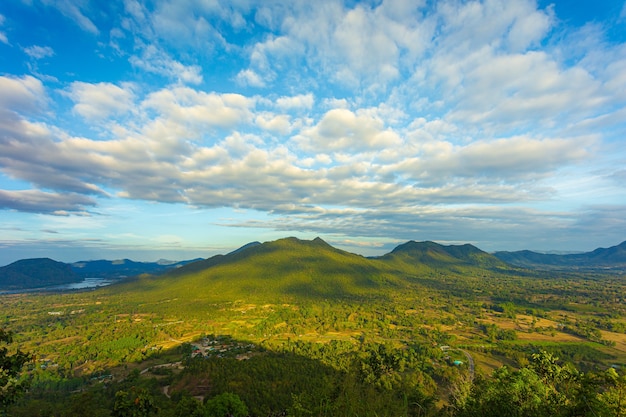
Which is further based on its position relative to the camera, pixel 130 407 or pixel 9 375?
pixel 130 407

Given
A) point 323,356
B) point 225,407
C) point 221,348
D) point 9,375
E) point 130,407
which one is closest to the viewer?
point 9,375

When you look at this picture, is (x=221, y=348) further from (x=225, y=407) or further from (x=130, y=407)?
(x=130, y=407)

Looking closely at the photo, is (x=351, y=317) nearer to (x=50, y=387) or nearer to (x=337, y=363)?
(x=337, y=363)

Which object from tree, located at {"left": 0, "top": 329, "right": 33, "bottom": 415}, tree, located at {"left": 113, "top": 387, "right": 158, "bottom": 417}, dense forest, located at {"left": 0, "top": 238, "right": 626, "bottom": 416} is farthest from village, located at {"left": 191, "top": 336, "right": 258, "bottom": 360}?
tree, located at {"left": 0, "top": 329, "right": 33, "bottom": 415}

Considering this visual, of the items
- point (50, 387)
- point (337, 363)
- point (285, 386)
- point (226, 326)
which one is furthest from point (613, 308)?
point (50, 387)

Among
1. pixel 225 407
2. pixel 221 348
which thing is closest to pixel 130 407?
pixel 225 407

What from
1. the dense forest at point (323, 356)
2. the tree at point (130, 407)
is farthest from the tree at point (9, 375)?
the tree at point (130, 407)

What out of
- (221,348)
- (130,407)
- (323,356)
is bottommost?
(221,348)

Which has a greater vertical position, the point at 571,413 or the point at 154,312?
the point at 571,413

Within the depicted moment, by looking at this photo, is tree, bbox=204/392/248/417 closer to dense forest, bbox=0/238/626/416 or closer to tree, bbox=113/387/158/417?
dense forest, bbox=0/238/626/416
